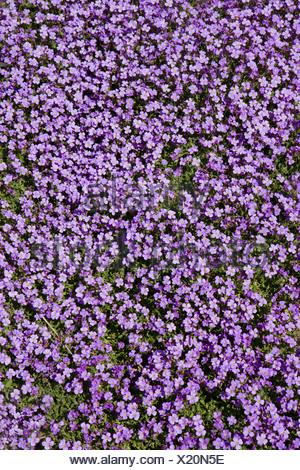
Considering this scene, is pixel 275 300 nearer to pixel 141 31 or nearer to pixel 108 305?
pixel 108 305

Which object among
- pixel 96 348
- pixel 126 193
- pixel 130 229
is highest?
pixel 126 193

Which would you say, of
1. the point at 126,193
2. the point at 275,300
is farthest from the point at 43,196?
the point at 275,300

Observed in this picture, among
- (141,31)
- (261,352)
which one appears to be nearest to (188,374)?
(261,352)

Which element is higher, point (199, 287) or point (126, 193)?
point (126, 193)

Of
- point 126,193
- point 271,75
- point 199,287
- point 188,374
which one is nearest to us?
point 188,374

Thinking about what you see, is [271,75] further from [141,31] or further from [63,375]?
[63,375]

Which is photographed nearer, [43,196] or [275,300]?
[275,300]

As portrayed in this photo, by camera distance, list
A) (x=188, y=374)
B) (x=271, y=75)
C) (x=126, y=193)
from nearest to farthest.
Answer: (x=188, y=374) < (x=126, y=193) < (x=271, y=75)
